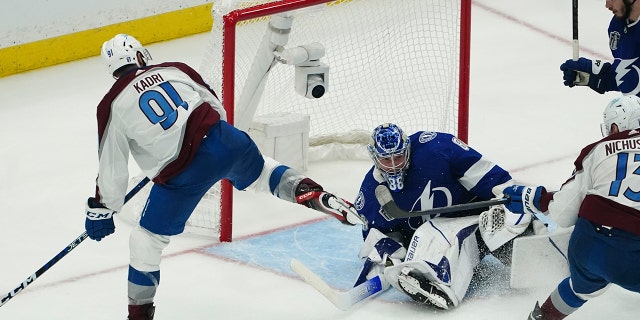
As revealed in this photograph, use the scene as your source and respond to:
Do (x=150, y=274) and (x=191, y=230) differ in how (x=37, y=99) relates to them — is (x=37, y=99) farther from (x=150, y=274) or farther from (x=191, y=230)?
(x=150, y=274)

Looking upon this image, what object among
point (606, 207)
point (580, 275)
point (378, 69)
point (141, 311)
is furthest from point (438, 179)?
point (378, 69)

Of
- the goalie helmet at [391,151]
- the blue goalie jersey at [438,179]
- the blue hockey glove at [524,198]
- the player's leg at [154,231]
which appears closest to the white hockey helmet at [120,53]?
the player's leg at [154,231]

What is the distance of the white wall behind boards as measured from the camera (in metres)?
7.65

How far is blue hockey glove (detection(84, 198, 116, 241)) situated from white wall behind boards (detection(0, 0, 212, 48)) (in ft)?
9.16

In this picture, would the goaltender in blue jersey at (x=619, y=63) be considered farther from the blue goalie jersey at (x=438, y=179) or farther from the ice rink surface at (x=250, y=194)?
the ice rink surface at (x=250, y=194)

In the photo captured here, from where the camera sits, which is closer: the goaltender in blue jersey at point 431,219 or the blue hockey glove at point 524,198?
the blue hockey glove at point 524,198

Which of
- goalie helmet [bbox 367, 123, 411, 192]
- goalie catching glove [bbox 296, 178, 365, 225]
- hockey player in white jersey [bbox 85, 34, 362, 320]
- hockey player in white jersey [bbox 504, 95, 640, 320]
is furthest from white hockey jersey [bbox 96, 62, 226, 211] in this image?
hockey player in white jersey [bbox 504, 95, 640, 320]

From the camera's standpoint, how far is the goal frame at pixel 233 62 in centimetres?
563

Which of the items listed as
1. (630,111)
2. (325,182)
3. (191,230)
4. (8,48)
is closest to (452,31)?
(325,182)

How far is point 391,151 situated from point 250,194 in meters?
1.33

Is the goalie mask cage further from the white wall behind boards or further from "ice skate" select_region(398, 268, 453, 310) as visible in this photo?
the white wall behind boards

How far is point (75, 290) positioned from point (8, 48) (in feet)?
8.13

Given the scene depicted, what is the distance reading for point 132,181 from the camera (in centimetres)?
632

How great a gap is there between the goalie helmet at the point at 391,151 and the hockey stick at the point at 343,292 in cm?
36
